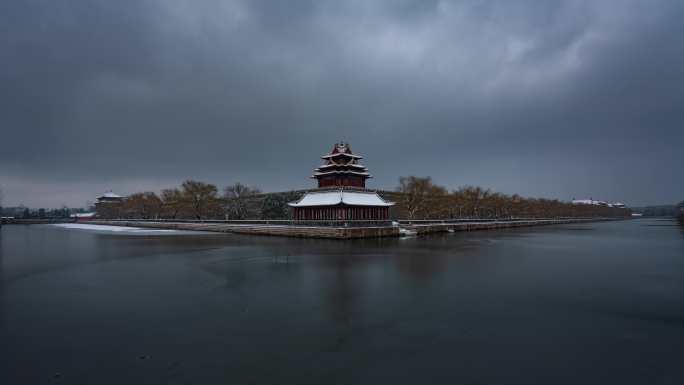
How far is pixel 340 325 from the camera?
10273 millimetres

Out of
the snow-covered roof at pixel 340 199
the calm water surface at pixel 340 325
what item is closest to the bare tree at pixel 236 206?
the snow-covered roof at pixel 340 199

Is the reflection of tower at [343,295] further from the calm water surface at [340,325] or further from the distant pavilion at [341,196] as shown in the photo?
the distant pavilion at [341,196]

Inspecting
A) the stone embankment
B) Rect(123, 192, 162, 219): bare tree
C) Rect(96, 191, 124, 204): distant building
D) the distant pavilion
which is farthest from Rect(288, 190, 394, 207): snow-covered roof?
Rect(96, 191, 124, 204): distant building

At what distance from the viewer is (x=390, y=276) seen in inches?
699

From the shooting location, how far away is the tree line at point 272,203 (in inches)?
2404

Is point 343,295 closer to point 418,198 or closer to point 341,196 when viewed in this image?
point 341,196

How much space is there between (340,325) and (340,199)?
38.7 meters

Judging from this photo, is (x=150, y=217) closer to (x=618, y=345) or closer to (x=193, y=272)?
(x=193, y=272)

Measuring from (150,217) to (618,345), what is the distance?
9418 cm

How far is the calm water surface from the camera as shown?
290 inches

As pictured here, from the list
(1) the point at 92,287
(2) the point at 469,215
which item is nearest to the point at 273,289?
(1) the point at 92,287

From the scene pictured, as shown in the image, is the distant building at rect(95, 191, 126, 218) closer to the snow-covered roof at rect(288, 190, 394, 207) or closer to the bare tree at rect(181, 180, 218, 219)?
the bare tree at rect(181, 180, 218, 219)

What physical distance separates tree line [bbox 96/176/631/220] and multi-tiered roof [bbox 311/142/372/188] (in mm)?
7187

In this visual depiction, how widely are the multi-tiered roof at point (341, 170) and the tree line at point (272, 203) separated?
23.6 ft
